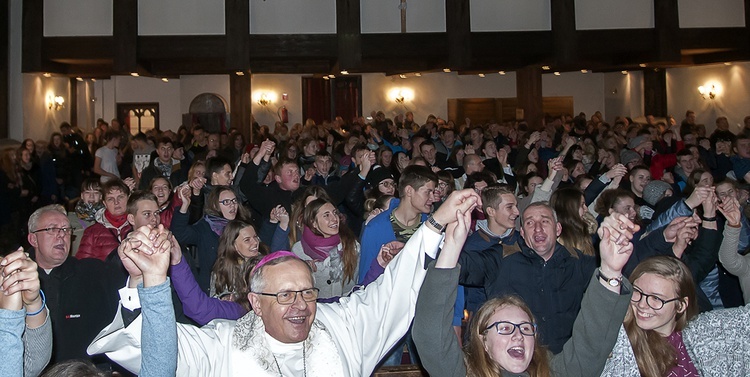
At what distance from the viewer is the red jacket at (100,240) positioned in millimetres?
5988

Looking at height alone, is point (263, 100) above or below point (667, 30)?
below

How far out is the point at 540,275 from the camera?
440 cm

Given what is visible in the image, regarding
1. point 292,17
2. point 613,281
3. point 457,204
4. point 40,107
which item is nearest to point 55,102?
point 40,107

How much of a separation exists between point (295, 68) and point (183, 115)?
4179mm

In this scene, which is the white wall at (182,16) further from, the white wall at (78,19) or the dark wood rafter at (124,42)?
the white wall at (78,19)

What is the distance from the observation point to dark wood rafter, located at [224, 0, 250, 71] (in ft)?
53.7

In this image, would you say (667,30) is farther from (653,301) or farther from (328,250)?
(653,301)

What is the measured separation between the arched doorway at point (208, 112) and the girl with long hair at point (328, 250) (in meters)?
16.9

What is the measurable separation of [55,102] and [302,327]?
58.2 feet

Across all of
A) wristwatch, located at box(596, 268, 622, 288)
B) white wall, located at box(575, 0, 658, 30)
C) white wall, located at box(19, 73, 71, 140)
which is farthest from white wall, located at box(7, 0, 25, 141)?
wristwatch, located at box(596, 268, 622, 288)

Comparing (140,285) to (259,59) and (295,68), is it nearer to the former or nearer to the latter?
(259,59)

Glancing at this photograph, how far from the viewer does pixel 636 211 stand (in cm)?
672

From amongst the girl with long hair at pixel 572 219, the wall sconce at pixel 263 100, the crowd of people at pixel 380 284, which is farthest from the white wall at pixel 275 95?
the girl with long hair at pixel 572 219

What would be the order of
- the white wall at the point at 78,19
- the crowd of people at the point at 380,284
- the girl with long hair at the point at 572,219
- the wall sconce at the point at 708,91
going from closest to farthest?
the crowd of people at the point at 380,284 → the girl with long hair at the point at 572,219 → the white wall at the point at 78,19 → the wall sconce at the point at 708,91
